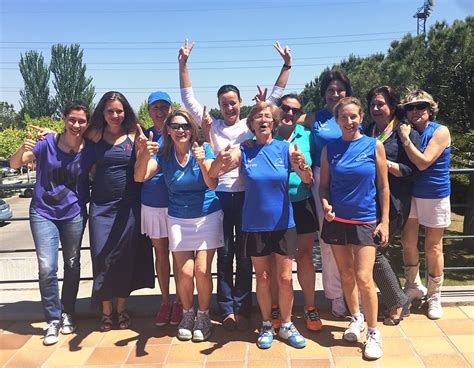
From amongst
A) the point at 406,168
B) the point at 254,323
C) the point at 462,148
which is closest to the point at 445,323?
the point at 406,168

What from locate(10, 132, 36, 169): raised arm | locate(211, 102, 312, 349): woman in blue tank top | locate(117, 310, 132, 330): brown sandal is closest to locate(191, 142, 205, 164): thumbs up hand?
locate(211, 102, 312, 349): woman in blue tank top

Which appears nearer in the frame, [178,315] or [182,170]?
[182,170]

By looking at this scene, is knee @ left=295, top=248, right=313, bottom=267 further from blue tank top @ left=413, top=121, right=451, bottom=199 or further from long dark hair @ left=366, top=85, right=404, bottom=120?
long dark hair @ left=366, top=85, right=404, bottom=120

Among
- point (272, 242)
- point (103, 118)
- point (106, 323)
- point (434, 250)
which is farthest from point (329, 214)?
point (106, 323)

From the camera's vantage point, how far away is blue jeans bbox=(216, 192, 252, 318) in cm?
327

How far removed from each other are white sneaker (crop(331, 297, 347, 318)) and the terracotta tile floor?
0.08 m

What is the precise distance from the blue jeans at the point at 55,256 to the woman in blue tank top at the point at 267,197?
4.29ft

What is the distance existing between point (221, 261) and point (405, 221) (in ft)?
5.10

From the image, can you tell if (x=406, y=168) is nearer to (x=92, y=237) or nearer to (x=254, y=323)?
(x=254, y=323)

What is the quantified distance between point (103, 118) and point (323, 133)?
5.87 feet

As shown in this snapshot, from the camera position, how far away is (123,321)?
3.44 meters

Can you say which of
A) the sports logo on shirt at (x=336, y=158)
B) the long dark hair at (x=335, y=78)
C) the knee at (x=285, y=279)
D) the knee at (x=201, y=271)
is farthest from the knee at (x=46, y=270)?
the long dark hair at (x=335, y=78)

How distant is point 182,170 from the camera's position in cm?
306

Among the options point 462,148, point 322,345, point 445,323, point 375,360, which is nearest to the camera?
point 375,360
